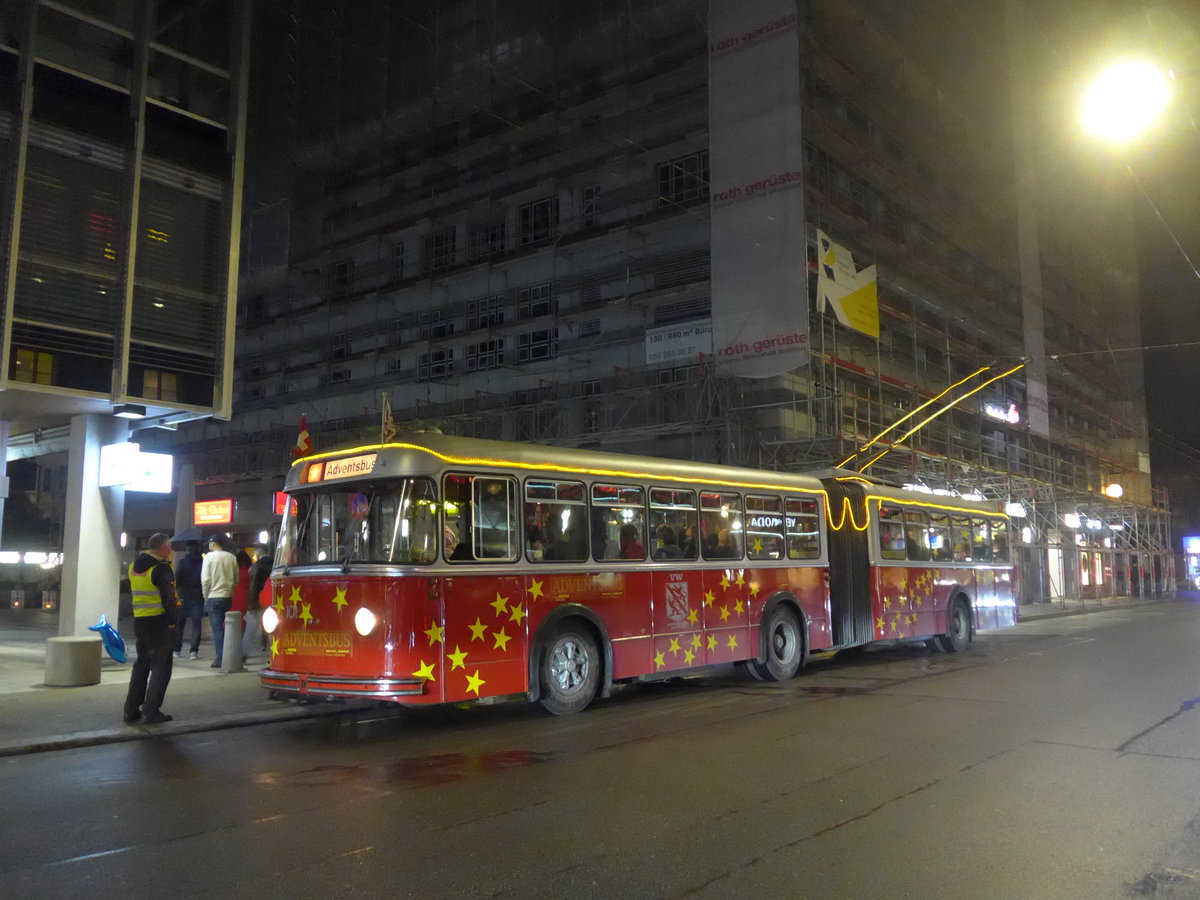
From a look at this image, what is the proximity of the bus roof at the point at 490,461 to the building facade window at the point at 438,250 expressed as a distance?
980 inches

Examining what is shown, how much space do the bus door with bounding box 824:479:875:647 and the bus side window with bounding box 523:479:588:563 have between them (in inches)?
224

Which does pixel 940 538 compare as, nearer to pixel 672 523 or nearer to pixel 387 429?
pixel 672 523

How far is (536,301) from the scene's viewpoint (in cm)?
3231

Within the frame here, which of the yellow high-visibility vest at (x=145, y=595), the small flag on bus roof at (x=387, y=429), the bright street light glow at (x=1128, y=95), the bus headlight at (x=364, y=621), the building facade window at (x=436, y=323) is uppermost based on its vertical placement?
the building facade window at (x=436, y=323)

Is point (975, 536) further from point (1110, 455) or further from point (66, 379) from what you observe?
point (1110, 455)

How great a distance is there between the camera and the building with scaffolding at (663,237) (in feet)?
85.0

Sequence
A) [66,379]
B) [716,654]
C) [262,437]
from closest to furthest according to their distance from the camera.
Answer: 1. [716,654]
2. [66,379]
3. [262,437]

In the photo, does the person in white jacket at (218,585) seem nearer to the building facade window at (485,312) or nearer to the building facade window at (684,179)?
the building facade window at (684,179)

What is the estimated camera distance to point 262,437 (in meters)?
A: 37.5

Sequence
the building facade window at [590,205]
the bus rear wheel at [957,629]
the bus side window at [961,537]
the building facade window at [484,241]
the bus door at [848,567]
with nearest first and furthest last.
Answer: the bus door at [848,567] → the bus rear wheel at [957,629] → the bus side window at [961,537] → the building facade window at [590,205] → the building facade window at [484,241]

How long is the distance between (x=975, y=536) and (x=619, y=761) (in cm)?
1339

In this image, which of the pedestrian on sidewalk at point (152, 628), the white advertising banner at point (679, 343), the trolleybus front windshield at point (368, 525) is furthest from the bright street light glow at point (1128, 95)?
the white advertising banner at point (679, 343)

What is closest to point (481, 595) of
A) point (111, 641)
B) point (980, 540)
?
point (111, 641)

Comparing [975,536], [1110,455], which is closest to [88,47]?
[975,536]
